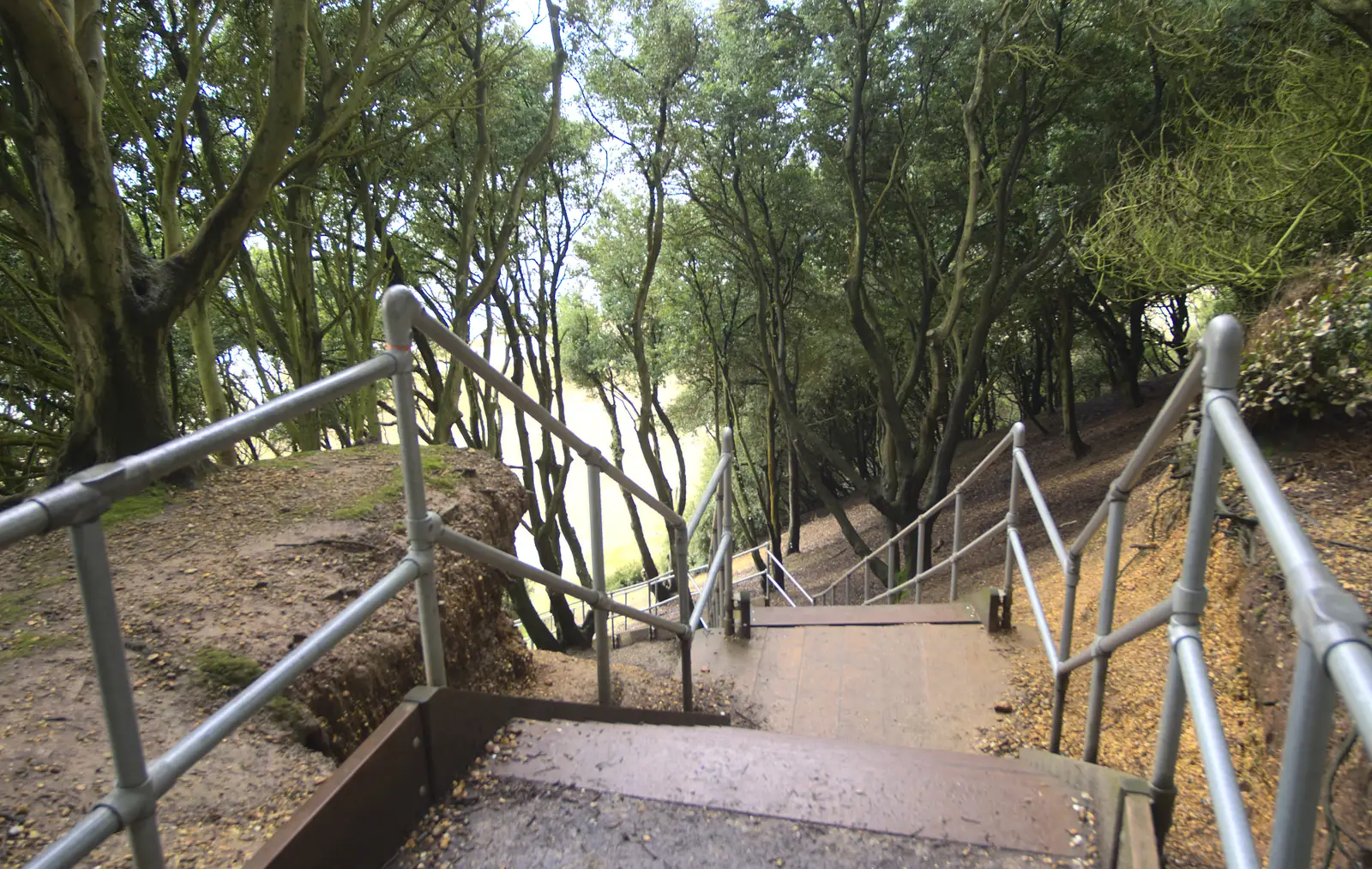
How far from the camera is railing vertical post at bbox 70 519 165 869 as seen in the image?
3.26ft

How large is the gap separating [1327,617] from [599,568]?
2007mm

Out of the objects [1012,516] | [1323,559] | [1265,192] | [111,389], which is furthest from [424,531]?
[1265,192]

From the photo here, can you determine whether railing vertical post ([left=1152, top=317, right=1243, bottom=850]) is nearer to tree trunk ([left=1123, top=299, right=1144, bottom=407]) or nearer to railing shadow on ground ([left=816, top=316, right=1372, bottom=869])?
railing shadow on ground ([left=816, top=316, right=1372, bottom=869])

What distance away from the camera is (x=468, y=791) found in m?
1.84

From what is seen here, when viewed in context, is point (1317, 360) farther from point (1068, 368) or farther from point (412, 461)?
point (1068, 368)

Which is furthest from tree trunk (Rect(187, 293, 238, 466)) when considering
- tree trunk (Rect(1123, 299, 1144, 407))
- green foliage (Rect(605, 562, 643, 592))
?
green foliage (Rect(605, 562, 643, 592))

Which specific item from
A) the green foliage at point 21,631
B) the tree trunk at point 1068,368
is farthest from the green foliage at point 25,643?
the tree trunk at point 1068,368

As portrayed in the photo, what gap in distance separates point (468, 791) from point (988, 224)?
1066 centimetres

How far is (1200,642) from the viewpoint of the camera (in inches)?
50.8

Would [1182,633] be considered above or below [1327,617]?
below

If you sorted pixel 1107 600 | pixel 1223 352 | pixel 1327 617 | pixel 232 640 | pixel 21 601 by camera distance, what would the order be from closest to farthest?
pixel 1327 617 → pixel 1223 352 → pixel 1107 600 → pixel 232 640 → pixel 21 601

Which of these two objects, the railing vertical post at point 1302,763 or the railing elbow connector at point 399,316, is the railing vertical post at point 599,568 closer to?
the railing elbow connector at point 399,316

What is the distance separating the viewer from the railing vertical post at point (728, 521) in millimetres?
4137

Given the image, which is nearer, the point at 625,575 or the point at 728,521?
the point at 728,521
